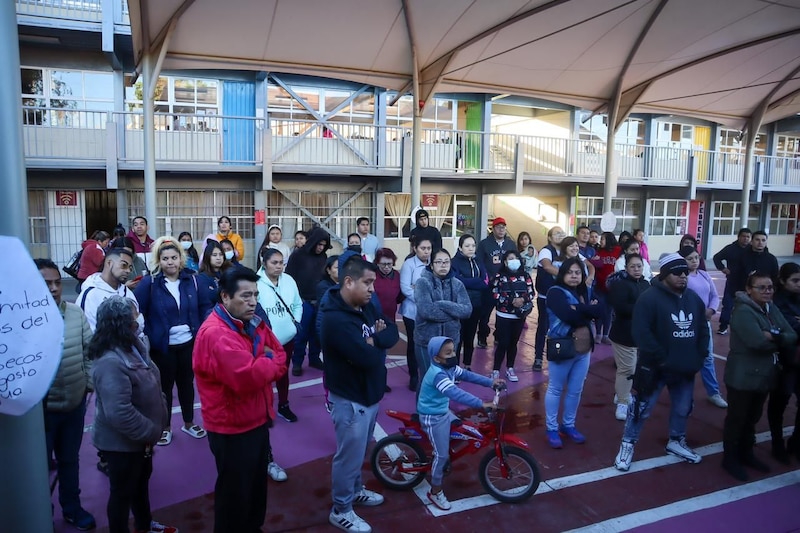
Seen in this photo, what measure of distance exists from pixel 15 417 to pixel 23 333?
34cm

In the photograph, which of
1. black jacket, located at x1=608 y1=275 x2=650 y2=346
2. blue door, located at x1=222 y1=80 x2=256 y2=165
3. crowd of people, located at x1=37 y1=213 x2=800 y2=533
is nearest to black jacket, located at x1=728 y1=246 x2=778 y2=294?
crowd of people, located at x1=37 y1=213 x2=800 y2=533

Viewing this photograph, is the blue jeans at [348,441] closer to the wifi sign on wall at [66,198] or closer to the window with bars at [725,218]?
the wifi sign on wall at [66,198]

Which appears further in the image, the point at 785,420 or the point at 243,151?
the point at 243,151

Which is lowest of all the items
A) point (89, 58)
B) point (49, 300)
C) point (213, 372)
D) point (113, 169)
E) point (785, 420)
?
point (785, 420)

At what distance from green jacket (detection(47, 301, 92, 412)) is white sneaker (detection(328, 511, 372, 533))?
1.79m

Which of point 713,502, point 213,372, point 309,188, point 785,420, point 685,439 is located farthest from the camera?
point 309,188

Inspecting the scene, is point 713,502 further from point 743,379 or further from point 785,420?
point 785,420

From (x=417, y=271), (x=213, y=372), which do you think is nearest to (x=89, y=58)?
(x=417, y=271)

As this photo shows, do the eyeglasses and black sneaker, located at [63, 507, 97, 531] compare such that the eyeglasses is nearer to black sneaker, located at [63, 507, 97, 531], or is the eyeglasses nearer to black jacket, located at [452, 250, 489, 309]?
black jacket, located at [452, 250, 489, 309]

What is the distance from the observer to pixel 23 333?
1.92 m

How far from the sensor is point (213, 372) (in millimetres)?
2840

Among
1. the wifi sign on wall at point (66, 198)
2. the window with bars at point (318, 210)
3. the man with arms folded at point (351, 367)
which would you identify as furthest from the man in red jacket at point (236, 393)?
the wifi sign on wall at point (66, 198)

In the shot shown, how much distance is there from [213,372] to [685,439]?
4308 mm

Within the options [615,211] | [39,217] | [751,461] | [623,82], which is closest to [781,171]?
[615,211]
